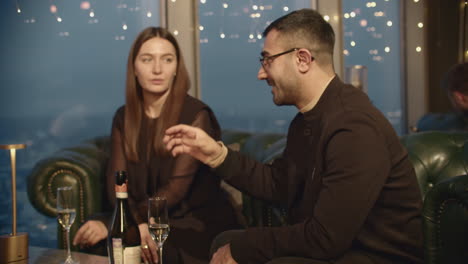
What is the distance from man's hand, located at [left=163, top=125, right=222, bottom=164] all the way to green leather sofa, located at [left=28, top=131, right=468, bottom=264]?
46 cm

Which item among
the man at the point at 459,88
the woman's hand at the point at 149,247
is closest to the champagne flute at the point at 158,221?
the woman's hand at the point at 149,247

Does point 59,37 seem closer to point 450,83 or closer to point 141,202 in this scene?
point 141,202

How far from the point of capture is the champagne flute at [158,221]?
1648 millimetres

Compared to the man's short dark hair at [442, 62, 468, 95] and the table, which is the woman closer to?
the table

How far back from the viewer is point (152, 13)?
15.9 feet

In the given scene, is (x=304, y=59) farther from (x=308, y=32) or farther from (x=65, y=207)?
(x=65, y=207)

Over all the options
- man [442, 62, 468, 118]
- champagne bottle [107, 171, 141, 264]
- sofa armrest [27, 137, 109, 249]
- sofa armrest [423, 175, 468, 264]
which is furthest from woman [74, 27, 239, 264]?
man [442, 62, 468, 118]

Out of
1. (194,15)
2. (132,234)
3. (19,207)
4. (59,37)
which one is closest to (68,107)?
(59,37)

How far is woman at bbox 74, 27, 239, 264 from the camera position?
2529 mm

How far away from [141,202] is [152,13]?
2.62 meters

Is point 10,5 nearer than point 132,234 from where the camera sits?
No

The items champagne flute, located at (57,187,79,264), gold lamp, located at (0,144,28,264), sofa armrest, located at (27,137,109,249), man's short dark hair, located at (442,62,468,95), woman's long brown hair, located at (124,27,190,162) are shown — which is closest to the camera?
champagne flute, located at (57,187,79,264)

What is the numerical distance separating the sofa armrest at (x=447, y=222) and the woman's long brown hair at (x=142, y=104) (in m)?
1.46

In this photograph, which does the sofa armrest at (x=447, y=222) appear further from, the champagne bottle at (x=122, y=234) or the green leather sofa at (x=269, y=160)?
the champagne bottle at (x=122, y=234)
